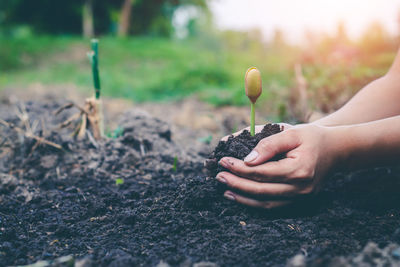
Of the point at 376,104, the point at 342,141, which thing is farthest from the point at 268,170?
the point at 376,104

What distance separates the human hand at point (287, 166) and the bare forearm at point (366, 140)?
34 millimetres

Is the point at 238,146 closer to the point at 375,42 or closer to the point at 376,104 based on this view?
the point at 376,104

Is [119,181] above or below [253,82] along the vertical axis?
below

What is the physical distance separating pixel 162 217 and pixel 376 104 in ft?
3.90

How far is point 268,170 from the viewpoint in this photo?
48.6 inches

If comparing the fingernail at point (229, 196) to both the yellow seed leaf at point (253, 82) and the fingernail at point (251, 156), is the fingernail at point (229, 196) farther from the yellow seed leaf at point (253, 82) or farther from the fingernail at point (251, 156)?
the yellow seed leaf at point (253, 82)

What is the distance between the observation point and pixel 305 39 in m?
8.27

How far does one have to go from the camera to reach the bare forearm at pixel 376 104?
1.68m

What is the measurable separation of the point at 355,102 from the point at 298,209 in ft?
2.22

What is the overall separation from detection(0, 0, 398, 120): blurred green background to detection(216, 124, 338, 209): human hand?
6.28 ft

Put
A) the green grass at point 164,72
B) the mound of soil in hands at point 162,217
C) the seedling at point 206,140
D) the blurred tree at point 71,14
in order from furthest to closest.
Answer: the blurred tree at point 71,14
the green grass at point 164,72
the seedling at point 206,140
the mound of soil in hands at point 162,217

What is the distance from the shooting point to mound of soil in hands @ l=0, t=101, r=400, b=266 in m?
1.19

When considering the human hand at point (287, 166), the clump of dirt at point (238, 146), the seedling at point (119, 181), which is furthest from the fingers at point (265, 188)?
the seedling at point (119, 181)

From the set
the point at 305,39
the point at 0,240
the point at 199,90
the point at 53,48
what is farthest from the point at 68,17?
the point at 0,240
